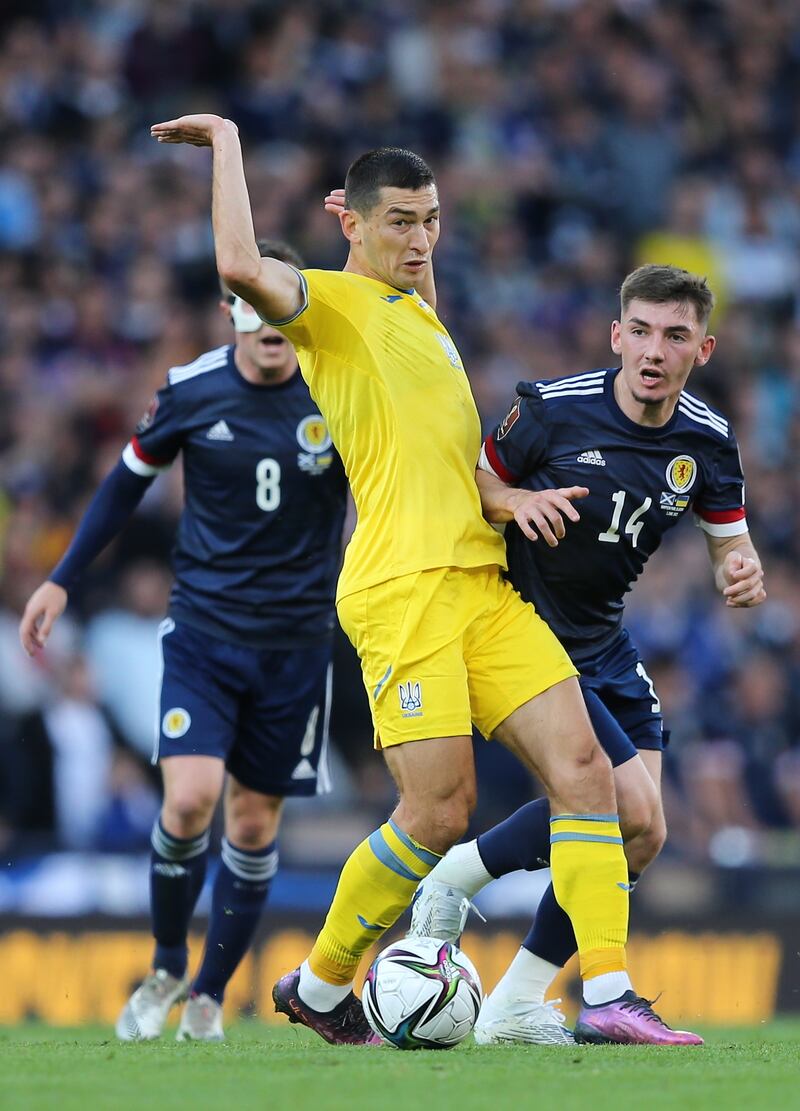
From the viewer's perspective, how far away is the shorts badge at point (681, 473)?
5535 mm

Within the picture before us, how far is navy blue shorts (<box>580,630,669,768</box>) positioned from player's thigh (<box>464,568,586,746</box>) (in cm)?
30

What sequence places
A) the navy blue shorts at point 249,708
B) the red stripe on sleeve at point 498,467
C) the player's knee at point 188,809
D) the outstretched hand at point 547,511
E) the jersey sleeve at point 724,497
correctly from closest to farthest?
the outstretched hand at point 547,511 → the red stripe on sleeve at point 498,467 → the jersey sleeve at point 724,497 → the player's knee at point 188,809 → the navy blue shorts at point 249,708

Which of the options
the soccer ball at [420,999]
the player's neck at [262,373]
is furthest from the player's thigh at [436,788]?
the player's neck at [262,373]

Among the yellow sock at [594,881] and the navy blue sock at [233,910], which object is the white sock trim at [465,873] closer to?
the yellow sock at [594,881]

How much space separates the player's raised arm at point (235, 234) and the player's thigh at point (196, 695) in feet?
6.55

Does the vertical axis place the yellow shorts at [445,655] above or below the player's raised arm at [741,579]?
below

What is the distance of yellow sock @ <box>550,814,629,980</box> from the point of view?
5.20 m

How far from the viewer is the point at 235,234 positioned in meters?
5.04

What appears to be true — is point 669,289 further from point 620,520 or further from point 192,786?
point 192,786

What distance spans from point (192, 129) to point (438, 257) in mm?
9317

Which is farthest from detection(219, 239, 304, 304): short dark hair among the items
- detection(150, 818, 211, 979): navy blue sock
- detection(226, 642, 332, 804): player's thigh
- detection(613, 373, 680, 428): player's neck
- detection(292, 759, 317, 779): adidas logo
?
detection(150, 818, 211, 979): navy blue sock

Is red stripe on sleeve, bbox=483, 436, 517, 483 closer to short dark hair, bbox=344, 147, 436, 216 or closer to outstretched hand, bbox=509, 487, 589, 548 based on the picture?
outstretched hand, bbox=509, 487, 589, 548

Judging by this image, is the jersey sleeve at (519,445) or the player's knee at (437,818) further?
the jersey sleeve at (519,445)

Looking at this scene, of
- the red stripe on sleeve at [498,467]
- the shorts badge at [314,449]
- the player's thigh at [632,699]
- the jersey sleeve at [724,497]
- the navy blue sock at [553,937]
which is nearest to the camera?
the red stripe on sleeve at [498,467]
